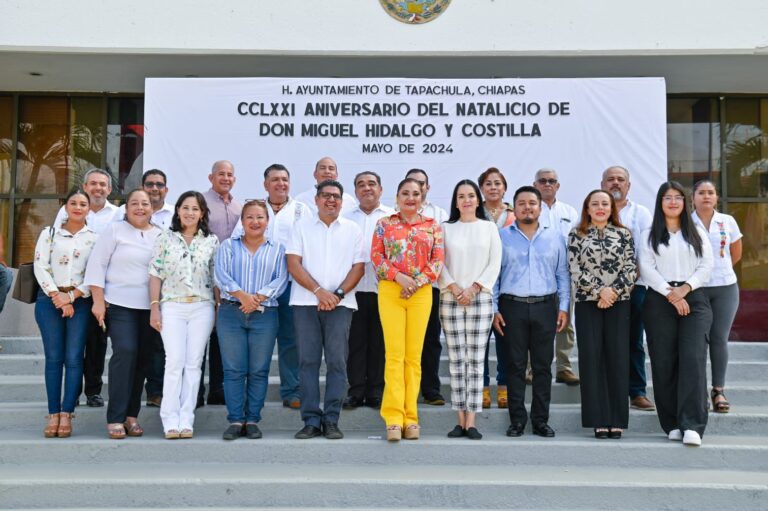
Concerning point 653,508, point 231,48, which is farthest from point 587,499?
point 231,48

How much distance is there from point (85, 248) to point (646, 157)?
6068 mm

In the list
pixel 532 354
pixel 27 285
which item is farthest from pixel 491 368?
pixel 27 285

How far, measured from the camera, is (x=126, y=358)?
16.2ft

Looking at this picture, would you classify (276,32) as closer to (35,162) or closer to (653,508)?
(35,162)

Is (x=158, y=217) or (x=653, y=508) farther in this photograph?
(x=158, y=217)

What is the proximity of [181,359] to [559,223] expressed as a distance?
3.18 metres

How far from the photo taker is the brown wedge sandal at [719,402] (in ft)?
17.1

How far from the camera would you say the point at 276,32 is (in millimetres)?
8211

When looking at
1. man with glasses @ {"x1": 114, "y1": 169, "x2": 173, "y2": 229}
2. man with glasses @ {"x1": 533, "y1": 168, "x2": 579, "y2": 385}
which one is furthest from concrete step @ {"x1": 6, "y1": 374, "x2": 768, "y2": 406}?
man with glasses @ {"x1": 114, "y1": 169, "x2": 173, "y2": 229}

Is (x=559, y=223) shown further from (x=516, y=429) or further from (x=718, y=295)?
(x=516, y=429)

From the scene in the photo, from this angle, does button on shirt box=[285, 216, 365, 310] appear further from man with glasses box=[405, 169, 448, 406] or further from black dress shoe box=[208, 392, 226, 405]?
black dress shoe box=[208, 392, 226, 405]

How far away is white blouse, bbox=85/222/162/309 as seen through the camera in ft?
16.4

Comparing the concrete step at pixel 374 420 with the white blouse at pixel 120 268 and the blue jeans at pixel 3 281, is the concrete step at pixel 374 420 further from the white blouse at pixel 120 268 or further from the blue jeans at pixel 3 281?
the blue jeans at pixel 3 281

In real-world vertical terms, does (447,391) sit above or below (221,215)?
below
